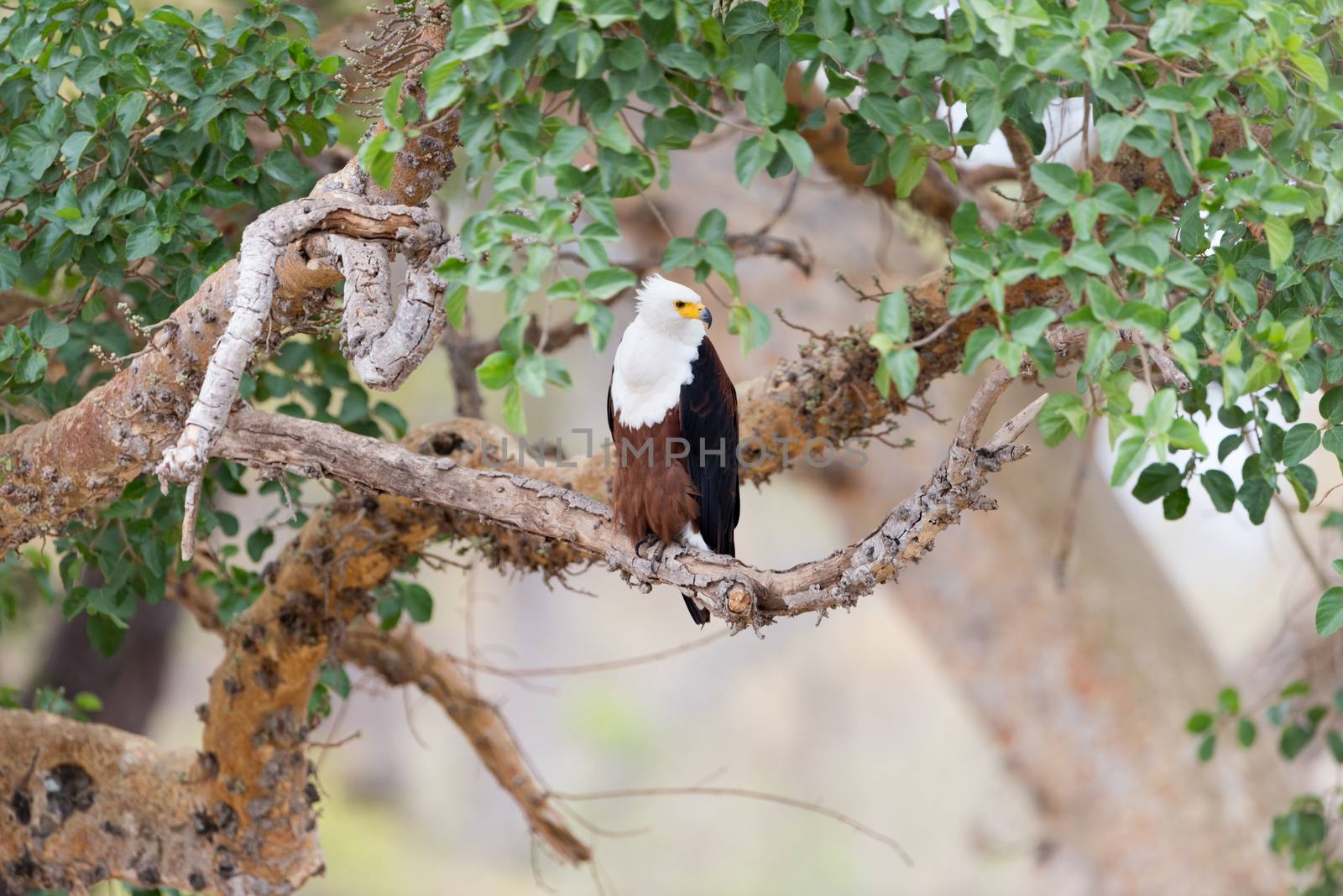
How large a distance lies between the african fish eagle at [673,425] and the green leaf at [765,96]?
3.81 feet

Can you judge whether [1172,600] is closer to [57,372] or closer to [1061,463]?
[1061,463]

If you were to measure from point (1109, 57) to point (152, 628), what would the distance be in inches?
206

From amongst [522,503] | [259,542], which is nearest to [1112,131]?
[522,503]

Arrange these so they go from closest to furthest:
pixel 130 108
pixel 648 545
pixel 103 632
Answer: pixel 130 108 < pixel 648 545 < pixel 103 632

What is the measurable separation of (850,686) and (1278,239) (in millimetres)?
16850

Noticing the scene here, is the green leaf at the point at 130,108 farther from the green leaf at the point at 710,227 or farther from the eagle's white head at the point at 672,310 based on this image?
the green leaf at the point at 710,227

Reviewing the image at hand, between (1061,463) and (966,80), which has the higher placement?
(1061,463)


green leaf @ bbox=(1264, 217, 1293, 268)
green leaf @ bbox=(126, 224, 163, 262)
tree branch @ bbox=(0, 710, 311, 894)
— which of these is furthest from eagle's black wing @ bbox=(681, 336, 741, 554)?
tree branch @ bbox=(0, 710, 311, 894)

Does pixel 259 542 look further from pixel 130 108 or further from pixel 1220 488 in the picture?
pixel 1220 488

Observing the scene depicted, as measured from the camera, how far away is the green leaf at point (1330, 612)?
6.31ft

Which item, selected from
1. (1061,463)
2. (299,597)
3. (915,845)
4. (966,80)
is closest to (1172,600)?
(1061,463)

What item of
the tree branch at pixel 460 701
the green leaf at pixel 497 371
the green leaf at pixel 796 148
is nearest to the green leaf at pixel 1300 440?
the green leaf at pixel 796 148

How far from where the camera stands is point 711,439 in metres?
2.83

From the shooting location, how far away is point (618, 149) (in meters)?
1.55
